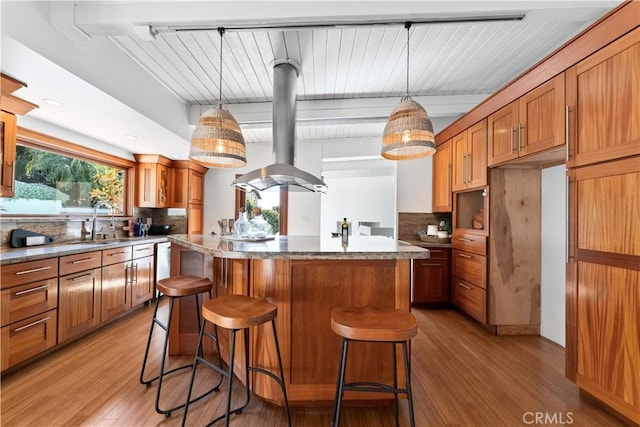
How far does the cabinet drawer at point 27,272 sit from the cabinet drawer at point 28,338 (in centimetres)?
30

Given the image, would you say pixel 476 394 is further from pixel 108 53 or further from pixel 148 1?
pixel 108 53

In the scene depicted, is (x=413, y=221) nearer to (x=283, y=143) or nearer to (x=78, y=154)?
(x=283, y=143)

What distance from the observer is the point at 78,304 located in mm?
2619

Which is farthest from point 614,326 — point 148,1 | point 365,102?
point 148,1

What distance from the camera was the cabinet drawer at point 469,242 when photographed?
2.99 meters

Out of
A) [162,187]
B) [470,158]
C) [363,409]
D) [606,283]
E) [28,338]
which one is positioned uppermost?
[470,158]

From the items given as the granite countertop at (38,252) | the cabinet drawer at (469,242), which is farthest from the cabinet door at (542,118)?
the granite countertop at (38,252)

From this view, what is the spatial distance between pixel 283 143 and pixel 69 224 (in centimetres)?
272

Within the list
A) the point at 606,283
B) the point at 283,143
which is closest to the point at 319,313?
the point at 606,283

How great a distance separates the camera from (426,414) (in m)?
1.73

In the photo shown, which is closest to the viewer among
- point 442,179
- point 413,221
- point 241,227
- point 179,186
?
point 241,227

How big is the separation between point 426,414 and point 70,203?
13.9ft

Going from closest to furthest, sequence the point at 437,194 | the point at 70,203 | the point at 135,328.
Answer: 1. the point at 135,328
2. the point at 70,203
3. the point at 437,194

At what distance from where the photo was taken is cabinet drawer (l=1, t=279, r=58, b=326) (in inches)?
80.0
